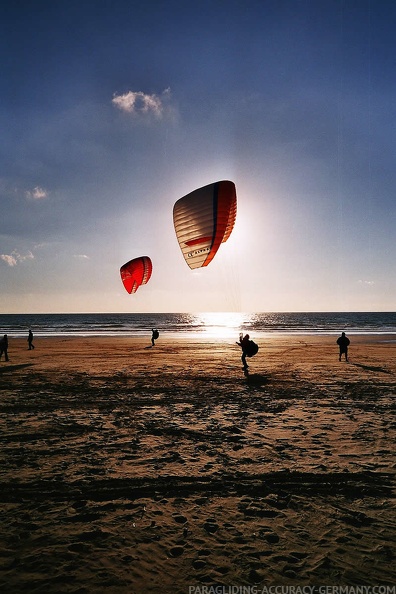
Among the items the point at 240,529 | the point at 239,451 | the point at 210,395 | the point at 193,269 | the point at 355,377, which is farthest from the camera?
the point at 193,269

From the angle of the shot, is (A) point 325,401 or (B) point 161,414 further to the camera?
(A) point 325,401

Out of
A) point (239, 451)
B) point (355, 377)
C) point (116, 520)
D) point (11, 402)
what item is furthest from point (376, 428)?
point (11, 402)

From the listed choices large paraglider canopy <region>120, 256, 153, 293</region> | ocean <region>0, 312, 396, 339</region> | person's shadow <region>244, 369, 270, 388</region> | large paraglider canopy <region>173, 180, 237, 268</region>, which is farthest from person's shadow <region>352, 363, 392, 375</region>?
ocean <region>0, 312, 396, 339</region>

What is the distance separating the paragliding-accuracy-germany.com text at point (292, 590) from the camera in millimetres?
3293

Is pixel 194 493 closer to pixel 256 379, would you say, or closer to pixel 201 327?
pixel 256 379

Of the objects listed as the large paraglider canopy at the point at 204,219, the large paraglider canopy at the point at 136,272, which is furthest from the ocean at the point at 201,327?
the large paraglider canopy at the point at 204,219

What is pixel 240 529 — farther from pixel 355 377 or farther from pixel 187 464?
pixel 355 377

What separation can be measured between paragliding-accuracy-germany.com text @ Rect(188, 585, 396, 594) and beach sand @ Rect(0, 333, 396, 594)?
2.4 inches

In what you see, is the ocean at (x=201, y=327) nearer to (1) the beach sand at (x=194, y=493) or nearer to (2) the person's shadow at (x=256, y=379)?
(2) the person's shadow at (x=256, y=379)

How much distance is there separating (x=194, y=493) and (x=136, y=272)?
1015 inches

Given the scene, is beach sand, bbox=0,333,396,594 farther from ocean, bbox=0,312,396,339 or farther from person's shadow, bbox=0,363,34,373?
ocean, bbox=0,312,396,339

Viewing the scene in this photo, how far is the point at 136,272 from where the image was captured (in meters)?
29.7

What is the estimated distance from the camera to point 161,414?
29.9ft

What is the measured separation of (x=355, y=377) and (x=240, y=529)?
38.9 ft
